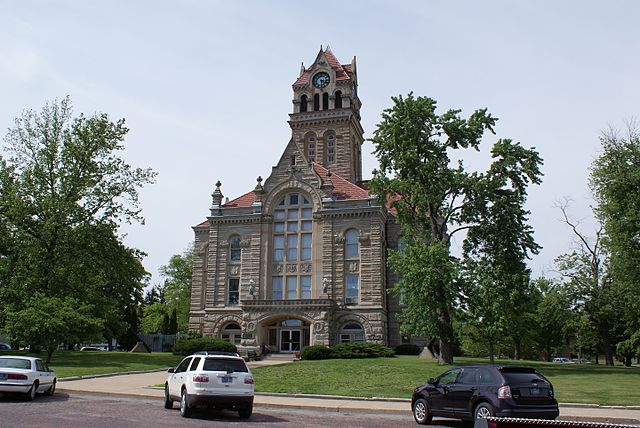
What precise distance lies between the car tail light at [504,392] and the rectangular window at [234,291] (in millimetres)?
40625

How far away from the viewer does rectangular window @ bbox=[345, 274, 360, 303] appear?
49.2 meters

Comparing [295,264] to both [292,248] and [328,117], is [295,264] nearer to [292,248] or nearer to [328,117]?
[292,248]

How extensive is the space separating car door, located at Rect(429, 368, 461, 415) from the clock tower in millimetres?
46746

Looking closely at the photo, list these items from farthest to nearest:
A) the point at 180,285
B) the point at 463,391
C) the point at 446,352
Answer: the point at 180,285 < the point at 446,352 < the point at 463,391

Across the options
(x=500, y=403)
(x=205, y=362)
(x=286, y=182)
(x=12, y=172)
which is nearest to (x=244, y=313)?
(x=286, y=182)

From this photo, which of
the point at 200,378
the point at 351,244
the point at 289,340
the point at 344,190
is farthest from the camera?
the point at 344,190

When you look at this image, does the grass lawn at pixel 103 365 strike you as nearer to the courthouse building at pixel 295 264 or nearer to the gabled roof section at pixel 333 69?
the courthouse building at pixel 295 264

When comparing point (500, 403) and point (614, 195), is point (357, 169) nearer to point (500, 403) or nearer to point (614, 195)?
point (614, 195)

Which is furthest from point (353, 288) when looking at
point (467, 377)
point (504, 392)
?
point (504, 392)

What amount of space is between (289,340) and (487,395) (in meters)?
37.9

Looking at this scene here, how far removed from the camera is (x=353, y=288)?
49500 millimetres

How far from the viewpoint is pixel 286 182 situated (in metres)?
53.1

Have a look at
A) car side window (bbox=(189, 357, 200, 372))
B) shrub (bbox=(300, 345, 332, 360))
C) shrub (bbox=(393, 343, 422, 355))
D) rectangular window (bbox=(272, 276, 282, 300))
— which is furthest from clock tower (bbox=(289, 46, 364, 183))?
car side window (bbox=(189, 357, 200, 372))

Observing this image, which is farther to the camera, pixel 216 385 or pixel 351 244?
pixel 351 244
